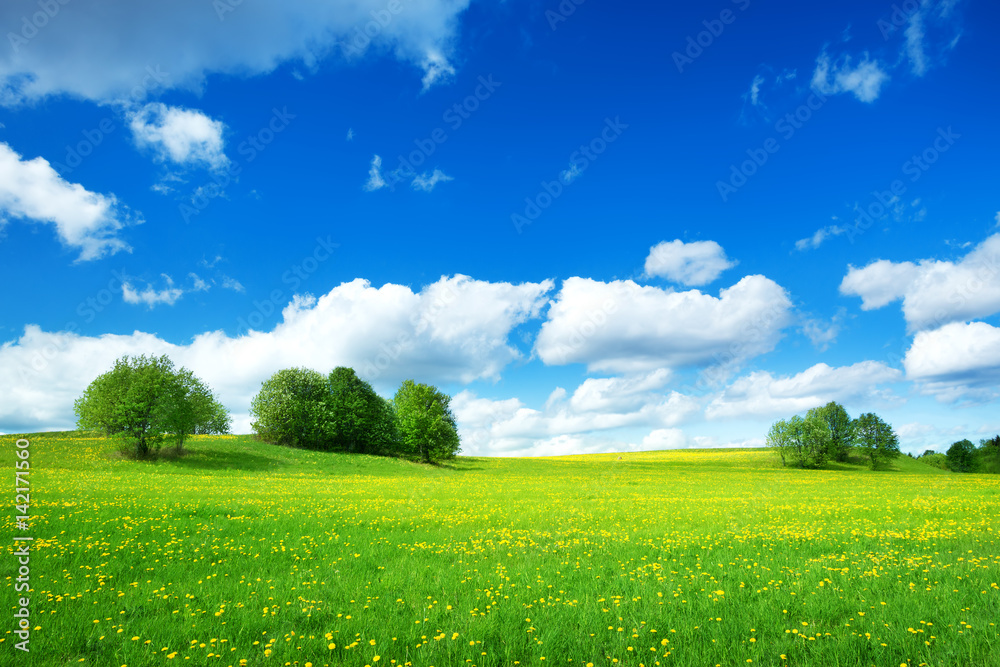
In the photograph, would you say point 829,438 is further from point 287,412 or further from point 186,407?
point 186,407

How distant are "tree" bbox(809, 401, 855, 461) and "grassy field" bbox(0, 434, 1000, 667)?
97.1m

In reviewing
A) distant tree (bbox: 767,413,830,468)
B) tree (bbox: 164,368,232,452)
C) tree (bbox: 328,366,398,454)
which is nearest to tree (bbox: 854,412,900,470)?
distant tree (bbox: 767,413,830,468)

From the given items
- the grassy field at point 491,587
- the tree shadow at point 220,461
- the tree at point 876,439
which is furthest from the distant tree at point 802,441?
the tree shadow at point 220,461

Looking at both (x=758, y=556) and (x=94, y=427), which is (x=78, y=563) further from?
(x=94, y=427)

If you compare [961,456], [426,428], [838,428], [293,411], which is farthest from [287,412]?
[961,456]

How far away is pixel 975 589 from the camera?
10.4m

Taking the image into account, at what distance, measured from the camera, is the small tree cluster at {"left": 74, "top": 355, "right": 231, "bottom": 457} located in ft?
164

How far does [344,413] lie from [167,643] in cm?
7805

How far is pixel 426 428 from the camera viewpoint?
75.6 m

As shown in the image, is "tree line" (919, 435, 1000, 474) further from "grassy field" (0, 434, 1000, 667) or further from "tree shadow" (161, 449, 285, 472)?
"tree shadow" (161, 449, 285, 472)

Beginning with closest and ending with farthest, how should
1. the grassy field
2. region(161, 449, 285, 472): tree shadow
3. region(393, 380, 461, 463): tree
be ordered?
1. the grassy field
2. region(161, 449, 285, 472): tree shadow
3. region(393, 380, 461, 463): tree

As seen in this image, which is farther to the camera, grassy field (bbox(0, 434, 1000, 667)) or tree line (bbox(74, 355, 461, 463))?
tree line (bbox(74, 355, 461, 463))

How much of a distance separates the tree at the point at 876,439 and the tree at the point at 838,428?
1601 mm

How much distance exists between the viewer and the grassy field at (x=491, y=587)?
7.75m
